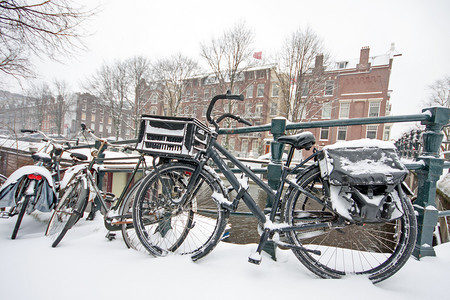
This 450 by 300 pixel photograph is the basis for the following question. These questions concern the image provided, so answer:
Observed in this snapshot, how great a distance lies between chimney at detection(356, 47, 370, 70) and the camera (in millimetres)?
25219

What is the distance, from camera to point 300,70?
691 inches

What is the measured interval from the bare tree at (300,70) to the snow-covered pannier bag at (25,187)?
18.2 meters

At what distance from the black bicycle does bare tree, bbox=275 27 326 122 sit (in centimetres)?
1756

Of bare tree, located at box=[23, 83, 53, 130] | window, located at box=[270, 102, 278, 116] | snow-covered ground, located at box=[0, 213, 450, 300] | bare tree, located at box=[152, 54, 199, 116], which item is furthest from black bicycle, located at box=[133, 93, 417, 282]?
bare tree, located at box=[23, 83, 53, 130]

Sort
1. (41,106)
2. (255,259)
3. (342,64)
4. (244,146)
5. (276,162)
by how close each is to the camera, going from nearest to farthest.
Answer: (255,259) < (276,162) < (342,64) < (244,146) < (41,106)

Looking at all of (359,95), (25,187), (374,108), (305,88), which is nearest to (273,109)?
(305,88)

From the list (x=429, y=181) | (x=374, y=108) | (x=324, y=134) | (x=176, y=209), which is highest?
(x=374, y=108)

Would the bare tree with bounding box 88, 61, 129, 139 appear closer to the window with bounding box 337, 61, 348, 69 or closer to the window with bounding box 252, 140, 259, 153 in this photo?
the window with bounding box 252, 140, 259, 153

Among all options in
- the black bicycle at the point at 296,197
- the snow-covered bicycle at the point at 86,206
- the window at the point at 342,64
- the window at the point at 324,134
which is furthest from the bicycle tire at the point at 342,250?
the window at the point at 342,64

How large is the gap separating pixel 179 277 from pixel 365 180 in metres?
1.43

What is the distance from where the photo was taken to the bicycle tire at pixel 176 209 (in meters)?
1.66

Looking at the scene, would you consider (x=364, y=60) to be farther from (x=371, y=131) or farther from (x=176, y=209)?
(x=176, y=209)

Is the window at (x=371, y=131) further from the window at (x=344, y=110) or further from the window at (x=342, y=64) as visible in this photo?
the window at (x=342, y=64)

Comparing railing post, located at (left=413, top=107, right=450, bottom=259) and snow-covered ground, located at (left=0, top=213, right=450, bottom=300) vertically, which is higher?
railing post, located at (left=413, top=107, right=450, bottom=259)
